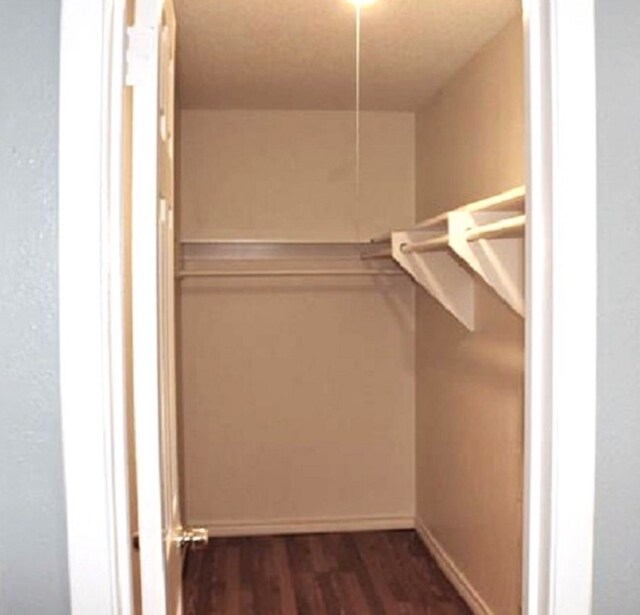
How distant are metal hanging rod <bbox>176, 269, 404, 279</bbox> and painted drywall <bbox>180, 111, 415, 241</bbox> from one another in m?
0.24

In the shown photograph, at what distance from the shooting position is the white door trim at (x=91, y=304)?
1091 mm

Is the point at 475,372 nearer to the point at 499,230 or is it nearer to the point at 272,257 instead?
the point at 499,230

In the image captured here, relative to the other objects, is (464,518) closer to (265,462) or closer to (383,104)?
(265,462)

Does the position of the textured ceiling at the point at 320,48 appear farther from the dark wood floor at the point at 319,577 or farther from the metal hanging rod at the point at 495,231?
the dark wood floor at the point at 319,577

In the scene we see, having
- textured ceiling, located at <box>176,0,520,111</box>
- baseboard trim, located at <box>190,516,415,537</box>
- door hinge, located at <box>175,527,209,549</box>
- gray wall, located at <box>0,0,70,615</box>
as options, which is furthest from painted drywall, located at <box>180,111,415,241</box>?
gray wall, located at <box>0,0,70,615</box>

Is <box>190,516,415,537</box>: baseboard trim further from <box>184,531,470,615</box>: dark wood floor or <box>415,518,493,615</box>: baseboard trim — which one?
<box>415,518,493,615</box>: baseboard trim

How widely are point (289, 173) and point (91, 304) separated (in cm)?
313

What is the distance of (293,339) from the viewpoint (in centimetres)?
418

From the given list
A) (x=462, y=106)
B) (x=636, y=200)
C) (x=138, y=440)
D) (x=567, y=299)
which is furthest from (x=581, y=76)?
(x=462, y=106)

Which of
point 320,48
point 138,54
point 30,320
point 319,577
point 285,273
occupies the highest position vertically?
point 320,48

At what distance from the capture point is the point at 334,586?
139 inches

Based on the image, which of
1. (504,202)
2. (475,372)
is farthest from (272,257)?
(504,202)

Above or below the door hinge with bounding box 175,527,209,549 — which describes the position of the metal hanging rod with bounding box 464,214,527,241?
above

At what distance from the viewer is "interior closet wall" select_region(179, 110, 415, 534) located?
13.5 ft
